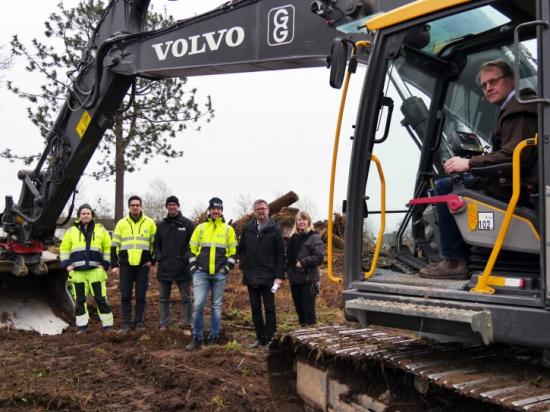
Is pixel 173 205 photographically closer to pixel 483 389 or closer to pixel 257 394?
pixel 257 394

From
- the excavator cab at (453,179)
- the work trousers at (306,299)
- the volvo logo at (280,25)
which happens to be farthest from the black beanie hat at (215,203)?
the excavator cab at (453,179)

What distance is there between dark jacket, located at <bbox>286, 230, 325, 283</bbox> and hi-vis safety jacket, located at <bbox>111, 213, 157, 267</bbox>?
203cm

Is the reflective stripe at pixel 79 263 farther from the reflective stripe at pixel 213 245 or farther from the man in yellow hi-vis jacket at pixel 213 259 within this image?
the reflective stripe at pixel 213 245

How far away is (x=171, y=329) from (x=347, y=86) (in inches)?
210

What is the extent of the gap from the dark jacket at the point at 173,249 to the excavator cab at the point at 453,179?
464 cm

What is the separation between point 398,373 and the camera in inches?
141

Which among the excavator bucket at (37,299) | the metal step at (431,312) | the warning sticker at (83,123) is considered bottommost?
the excavator bucket at (37,299)

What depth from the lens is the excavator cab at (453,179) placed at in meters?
2.79

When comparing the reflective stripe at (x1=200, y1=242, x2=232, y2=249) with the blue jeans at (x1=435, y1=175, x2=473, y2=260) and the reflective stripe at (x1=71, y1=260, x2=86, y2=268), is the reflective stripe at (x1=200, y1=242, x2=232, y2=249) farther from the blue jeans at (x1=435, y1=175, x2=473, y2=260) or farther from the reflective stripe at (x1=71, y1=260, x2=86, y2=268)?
the blue jeans at (x1=435, y1=175, x2=473, y2=260)

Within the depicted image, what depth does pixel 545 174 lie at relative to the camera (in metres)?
2.71

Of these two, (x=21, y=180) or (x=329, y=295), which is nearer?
(x=21, y=180)

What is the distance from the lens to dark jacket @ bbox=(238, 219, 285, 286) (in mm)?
7137

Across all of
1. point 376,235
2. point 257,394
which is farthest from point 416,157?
point 257,394

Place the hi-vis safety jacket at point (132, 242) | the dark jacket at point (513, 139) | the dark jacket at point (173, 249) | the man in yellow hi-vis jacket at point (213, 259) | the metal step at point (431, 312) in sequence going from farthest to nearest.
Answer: the hi-vis safety jacket at point (132, 242) → the dark jacket at point (173, 249) → the man in yellow hi-vis jacket at point (213, 259) → the dark jacket at point (513, 139) → the metal step at point (431, 312)
